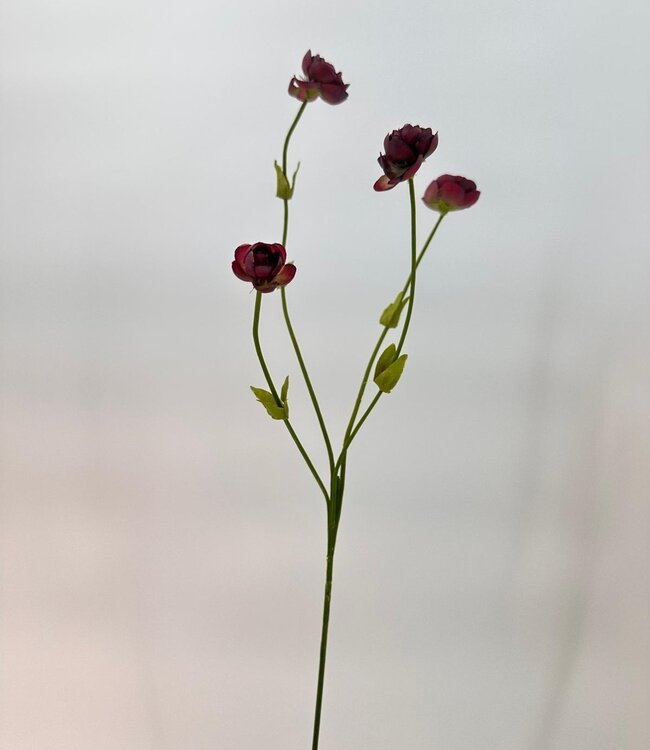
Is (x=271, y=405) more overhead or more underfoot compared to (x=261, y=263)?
more underfoot

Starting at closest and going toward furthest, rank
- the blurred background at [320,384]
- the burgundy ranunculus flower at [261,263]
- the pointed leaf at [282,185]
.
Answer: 1. the burgundy ranunculus flower at [261,263]
2. the pointed leaf at [282,185]
3. the blurred background at [320,384]

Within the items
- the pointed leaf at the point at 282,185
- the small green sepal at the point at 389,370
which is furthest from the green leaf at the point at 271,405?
the pointed leaf at the point at 282,185

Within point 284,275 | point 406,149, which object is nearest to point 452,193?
point 406,149

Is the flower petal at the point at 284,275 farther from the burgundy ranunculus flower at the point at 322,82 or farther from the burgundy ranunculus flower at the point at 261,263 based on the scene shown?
the burgundy ranunculus flower at the point at 322,82

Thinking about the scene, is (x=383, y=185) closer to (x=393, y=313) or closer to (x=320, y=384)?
(x=393, y=313)

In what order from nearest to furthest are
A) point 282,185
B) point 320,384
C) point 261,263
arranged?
point 261,263
point 282,185
point 320,384

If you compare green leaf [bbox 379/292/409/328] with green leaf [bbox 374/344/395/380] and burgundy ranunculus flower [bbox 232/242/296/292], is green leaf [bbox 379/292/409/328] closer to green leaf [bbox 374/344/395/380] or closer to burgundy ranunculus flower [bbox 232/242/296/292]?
green leaf [bbox 374/344/395/380]

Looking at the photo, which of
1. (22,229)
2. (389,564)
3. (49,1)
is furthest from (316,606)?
(49,1)

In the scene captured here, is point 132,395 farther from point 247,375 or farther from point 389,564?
point 389,564
